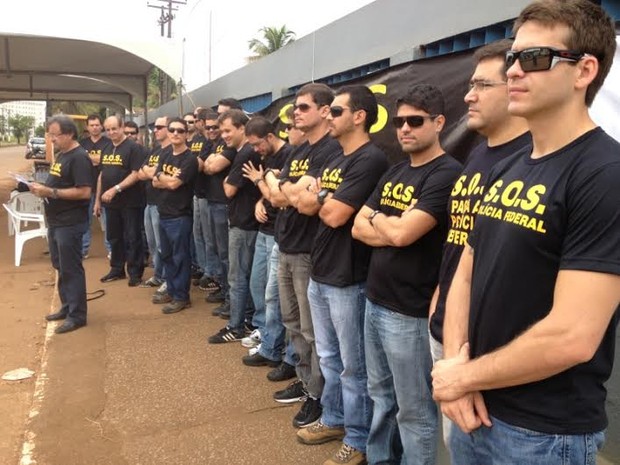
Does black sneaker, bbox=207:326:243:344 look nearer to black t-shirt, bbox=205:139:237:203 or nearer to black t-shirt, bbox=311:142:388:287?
black t-shirt, bbox=205:139:237:203

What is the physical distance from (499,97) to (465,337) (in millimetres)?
970

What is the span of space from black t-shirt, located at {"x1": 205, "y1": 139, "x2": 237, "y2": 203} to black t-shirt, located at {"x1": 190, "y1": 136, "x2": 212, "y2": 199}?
90 mm

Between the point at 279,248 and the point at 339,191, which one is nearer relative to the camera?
the point at 339,191

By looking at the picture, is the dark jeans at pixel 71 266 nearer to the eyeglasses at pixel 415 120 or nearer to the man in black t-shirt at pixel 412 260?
the man in black t-shirt at pixel 412 260

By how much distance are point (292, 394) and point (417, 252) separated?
188 cm

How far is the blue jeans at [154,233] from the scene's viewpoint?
6.05m

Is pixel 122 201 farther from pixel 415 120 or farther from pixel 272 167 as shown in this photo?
pixel 415 120

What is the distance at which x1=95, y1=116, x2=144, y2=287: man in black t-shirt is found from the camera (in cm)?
670

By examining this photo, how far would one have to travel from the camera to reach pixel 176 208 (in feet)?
18.6

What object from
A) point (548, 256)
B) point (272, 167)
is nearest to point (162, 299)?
point (272, 167)

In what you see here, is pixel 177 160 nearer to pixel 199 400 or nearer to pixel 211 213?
pixel 211 213

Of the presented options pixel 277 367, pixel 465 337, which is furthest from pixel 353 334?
pixel 277 367

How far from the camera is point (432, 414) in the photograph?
241cm

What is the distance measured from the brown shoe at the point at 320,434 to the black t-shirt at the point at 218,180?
9.27ft
